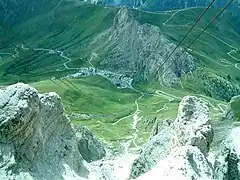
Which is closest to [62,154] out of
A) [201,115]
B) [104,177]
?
[104,177]

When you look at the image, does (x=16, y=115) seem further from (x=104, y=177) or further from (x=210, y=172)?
(x=104, y=177)

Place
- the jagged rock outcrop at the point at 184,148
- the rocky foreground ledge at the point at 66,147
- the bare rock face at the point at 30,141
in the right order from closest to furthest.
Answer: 1. the jagged rock outcrop at the point at 184,148
2. the rocky foreground ledge at the point at 66,147
3. the bare rock face at the point at 30,141

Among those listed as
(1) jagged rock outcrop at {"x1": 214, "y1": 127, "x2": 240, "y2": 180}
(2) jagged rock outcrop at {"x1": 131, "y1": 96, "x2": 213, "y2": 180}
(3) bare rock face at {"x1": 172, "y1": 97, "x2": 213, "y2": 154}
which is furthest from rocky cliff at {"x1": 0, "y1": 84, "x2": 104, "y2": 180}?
(1) jagged rock outcrop at {"x1": 214, "y1": 127, "x2": 240, "y2": 180}

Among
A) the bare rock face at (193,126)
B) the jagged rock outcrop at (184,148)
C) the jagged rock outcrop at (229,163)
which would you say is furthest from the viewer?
the bare rock face at (193,126)

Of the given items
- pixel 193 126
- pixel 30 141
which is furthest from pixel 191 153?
pixel 30 141

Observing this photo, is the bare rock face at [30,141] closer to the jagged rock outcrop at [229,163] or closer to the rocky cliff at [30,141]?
the rocky cliff at [30,141]

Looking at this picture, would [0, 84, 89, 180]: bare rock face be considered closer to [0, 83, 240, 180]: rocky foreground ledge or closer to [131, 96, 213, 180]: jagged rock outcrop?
[0, 83, 240, 180]: rocky foreground ledge

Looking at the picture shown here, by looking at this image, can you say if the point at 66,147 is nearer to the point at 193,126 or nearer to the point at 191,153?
the point at 193,126

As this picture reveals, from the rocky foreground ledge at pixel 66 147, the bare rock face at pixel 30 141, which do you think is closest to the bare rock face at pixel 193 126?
the rocky foreground ledge at pixel 66 147
